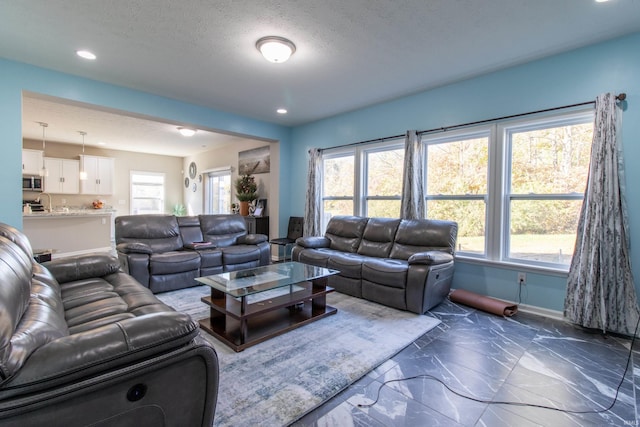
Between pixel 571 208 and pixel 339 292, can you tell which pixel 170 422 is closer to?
pixel 339 292

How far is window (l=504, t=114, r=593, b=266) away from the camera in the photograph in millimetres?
3002

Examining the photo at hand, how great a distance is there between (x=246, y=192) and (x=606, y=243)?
5.47 m

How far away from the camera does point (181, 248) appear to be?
176 inches

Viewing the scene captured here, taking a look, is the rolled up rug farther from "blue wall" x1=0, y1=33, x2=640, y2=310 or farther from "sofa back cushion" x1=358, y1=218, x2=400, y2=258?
"sofa back cushion" x1=358, y1=218, x2=400, y2=258

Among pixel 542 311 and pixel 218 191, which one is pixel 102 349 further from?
pixel 218 191

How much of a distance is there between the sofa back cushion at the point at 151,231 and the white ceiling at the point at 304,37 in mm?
1869

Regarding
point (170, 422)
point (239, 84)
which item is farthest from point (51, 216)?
point (170, 422)

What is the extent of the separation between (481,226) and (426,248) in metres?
0.72

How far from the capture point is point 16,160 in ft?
10.6

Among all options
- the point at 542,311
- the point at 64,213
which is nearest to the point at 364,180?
the point at 542,311

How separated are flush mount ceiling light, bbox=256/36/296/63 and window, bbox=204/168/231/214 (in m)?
5.07

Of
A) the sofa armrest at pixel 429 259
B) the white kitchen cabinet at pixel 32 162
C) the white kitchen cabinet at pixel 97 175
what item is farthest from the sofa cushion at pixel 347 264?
the white kitchen cabinet at pixel 32 162

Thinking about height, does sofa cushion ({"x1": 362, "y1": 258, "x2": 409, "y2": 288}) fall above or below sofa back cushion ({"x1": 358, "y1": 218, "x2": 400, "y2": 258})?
below

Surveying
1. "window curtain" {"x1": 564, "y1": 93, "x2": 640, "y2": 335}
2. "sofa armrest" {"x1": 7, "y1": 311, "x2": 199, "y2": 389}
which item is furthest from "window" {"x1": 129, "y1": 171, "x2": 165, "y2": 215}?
"window curtain" {"x1": 564, "y1": 93, "x2": 640, "y2": 335}
